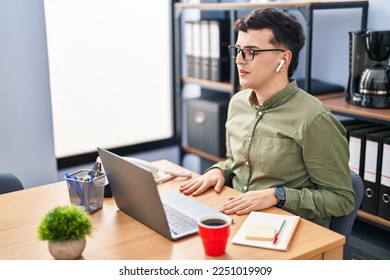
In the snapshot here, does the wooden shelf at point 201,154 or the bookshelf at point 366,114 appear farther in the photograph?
the wooden shelf at point 201,154

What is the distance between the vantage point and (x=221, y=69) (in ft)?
9.89

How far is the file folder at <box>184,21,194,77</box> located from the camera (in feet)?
10.4

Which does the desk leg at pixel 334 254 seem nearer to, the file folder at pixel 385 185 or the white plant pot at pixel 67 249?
the white plant pot at pixel 67 249

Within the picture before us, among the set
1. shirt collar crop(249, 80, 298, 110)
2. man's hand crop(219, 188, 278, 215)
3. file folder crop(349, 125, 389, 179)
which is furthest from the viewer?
file folder crop(349, 125, 389, 179)

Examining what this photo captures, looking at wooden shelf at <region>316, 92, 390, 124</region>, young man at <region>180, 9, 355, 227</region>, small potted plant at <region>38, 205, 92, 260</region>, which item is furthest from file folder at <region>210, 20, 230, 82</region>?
small potted plant at <region>38, 205, 92, 260</region>

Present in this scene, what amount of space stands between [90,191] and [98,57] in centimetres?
183

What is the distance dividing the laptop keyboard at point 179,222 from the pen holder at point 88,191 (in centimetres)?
21

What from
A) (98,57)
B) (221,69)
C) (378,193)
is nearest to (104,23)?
(98,57)

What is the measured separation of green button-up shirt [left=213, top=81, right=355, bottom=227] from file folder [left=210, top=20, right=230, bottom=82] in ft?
3.90

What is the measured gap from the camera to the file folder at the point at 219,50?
9.71 feet

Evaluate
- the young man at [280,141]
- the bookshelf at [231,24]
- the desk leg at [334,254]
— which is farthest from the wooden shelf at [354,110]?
the desk leg at [334,254]

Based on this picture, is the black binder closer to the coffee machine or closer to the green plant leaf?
the coffee machine

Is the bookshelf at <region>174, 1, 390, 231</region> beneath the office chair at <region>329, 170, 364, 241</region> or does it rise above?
above

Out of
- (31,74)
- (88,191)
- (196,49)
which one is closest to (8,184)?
(88,191)
